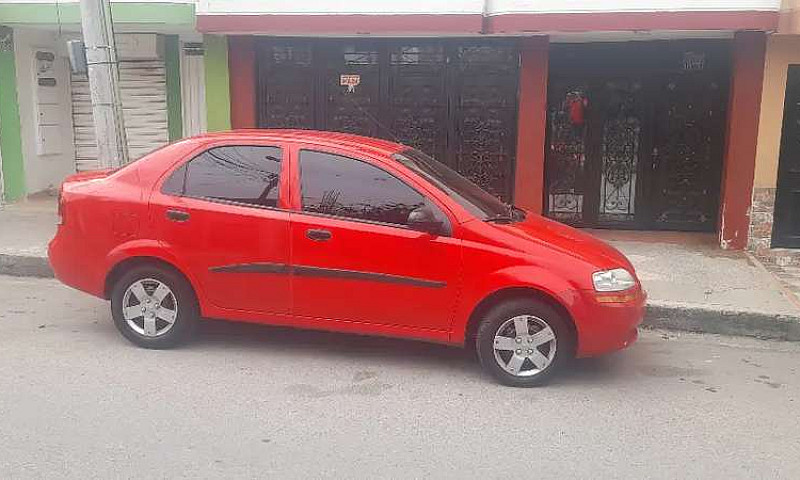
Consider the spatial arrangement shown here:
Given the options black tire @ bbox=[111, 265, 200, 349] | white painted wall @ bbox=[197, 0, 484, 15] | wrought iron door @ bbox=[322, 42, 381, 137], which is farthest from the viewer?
wrought iron door @ bbox=[322, 42, 381, 137]

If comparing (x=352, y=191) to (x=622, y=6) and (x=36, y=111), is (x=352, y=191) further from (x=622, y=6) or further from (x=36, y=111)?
(x=36, y=111)

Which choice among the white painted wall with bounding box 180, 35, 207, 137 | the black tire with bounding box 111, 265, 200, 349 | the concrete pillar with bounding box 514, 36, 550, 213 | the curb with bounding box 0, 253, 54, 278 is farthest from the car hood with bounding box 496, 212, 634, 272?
the white painted wall with bounding box 180, 35, 207, 137

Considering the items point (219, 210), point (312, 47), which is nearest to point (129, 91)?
point (312, 47)

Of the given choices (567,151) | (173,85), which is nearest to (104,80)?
(173,85)

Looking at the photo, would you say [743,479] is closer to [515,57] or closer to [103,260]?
[103,260]

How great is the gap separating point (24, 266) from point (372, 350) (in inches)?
169

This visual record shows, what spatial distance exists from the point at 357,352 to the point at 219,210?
1.45 meters

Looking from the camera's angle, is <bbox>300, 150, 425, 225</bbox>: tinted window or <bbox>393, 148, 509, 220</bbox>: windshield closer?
<bbox>300, 150, 425, 225</bbox>: tinted window

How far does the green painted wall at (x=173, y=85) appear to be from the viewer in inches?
433

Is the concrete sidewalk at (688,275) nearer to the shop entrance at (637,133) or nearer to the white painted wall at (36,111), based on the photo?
the shop entrance at (637,133)

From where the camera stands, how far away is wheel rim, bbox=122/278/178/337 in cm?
563

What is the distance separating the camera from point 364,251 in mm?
5203

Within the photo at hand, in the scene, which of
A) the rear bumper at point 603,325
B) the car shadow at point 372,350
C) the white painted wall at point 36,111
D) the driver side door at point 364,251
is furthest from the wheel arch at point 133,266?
the white painted wall at point 36,111

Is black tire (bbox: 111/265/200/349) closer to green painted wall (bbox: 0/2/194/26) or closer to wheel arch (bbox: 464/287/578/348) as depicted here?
wheel arch (bbox: 464/287/578/348)
